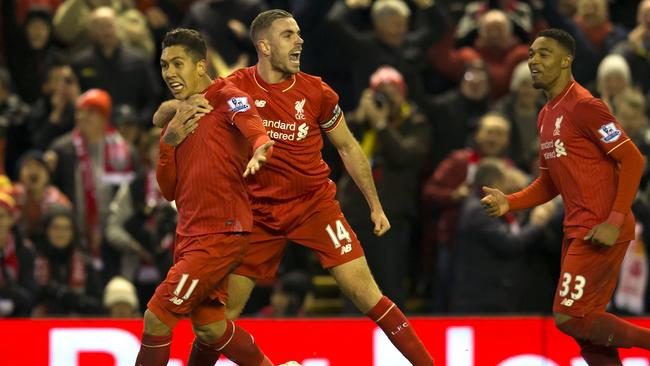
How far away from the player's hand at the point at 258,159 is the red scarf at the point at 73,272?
4844 mm

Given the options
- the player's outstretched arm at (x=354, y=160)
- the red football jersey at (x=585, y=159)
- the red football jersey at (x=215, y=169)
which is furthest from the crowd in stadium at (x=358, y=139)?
the red football jersey at (x=215, y=169)

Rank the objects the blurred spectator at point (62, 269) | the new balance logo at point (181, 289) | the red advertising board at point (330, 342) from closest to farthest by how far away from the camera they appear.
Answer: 1. the new balance logo at point (181, 289)
2. the red advertising board at point (330, 342)
3. the blurred spectator at point (62, 269)

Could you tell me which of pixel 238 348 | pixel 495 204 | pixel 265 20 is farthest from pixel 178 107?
pixel 495 204

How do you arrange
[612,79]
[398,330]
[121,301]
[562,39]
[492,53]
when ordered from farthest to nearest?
[492,53] < [612,79] < [121,301] < [398,330] < [562,39]

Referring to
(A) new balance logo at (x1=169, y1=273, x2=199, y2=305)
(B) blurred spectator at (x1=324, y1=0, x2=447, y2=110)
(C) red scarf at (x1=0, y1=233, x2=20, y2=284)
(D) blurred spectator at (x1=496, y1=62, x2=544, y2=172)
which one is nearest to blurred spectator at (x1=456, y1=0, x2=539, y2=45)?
(B) blurred spectator at (x1=324, y1=0, x2=447, y2=110)

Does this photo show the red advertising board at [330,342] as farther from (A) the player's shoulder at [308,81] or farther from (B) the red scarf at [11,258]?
Answer: (A) the player's shoulder at [308,81]

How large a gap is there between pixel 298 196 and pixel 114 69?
5.12 m

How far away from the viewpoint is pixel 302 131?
27.7 feet

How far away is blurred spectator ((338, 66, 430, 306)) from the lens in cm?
1178

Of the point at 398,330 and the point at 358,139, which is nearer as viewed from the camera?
the point at 398,330

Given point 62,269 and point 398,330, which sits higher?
point 398,330

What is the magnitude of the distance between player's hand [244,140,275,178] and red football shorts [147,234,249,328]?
2.03ft

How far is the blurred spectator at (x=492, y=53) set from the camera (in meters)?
12.9

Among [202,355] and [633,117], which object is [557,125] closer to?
[202,355]
